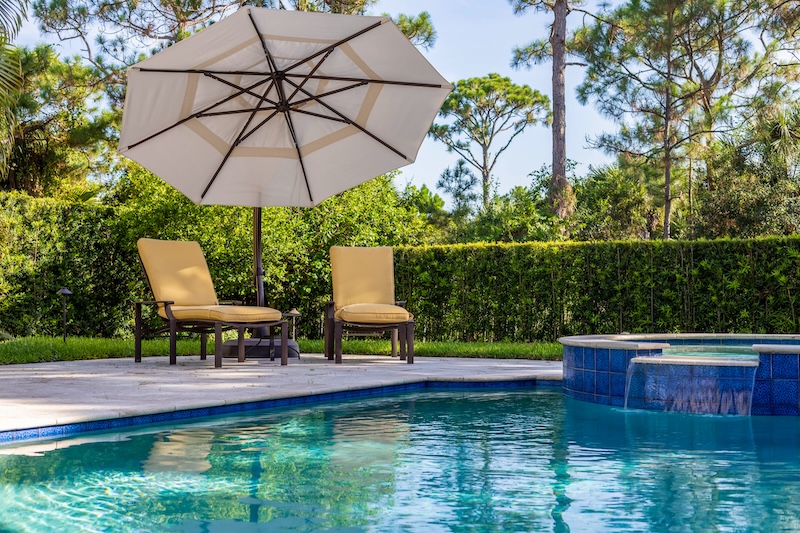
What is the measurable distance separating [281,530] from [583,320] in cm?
898

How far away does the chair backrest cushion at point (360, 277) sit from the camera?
967 centimetres

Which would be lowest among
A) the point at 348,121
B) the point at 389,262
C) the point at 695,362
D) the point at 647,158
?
the point at 695,362

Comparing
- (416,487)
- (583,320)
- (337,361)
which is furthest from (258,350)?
(416,487)

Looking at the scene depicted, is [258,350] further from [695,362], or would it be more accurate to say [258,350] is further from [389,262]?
[695,362]

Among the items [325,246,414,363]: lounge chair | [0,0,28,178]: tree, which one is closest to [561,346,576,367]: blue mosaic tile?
[325,246,414,363]: lounge chair

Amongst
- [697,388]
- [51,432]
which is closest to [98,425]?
[51,432]

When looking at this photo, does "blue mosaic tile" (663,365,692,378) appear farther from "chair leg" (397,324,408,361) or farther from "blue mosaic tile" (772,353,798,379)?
"chair leg" (397,324,408,361)

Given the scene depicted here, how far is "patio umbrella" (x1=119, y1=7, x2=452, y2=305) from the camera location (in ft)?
24.7

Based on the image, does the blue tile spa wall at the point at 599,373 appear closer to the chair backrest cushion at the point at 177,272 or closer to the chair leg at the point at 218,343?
the chair leg at the point at 218,343

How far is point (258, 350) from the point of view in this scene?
958 centimetres

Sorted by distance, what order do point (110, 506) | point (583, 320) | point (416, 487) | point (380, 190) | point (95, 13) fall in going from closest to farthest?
point (110, 506) < point (416, 487) < point (583, 320) < point (380, 190) < point (95, 13)

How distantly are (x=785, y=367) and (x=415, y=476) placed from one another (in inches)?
133

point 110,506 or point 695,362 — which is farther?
point 695,362

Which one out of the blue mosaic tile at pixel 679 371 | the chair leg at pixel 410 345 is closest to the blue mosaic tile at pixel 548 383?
the blue mosaic tile at pixel 679 371
